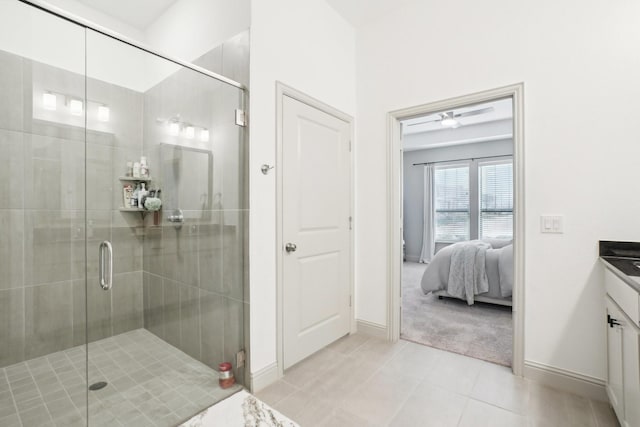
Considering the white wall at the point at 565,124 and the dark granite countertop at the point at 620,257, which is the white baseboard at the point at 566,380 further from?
the dark granite countertop at the point at 620,257

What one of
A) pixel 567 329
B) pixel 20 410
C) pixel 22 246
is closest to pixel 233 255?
pixel 22 246

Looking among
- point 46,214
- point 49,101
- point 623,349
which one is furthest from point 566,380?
point 49,101

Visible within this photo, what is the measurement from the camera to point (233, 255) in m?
2.10

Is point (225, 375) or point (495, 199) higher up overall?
point (495, 199)

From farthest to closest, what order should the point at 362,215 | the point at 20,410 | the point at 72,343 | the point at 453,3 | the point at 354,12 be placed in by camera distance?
the point at 362,215 < the point at 354,12 < the point at 453,3 < the point at 72,343 < the point at 20,410

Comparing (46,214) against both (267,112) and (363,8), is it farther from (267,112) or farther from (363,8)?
(363,8)

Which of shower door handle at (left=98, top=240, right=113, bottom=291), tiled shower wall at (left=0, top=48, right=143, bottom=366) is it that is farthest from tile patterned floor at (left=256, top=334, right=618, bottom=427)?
tiled shower wall at (left=0, top=48, right=143, bottom=366)

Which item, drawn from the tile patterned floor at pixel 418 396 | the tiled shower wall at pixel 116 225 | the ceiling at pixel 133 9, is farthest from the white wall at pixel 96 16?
the tile patterned floor at pixel 418 396

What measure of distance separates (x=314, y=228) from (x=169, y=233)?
1079 mm

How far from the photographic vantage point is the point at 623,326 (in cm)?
147

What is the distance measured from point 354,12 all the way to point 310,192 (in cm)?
173

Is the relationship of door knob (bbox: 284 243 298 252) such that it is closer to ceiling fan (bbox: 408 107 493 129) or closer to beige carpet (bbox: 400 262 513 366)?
beige carpet (bbox: 400 262 513 366)

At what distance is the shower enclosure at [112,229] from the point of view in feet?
5.07

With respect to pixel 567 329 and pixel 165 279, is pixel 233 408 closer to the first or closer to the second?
pixel 165 279
